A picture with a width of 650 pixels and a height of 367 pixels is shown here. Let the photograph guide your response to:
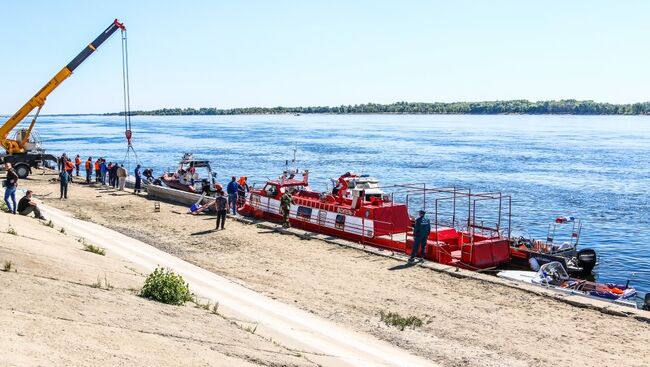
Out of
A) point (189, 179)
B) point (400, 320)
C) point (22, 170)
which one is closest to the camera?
point (400, 320)

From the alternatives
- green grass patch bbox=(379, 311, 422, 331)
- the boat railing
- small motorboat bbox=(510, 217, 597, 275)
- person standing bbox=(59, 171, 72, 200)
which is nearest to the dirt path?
green grass patch bbox=(379, 311, 422, 331)

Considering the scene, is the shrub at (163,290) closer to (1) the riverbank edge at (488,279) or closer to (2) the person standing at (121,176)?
(1) the riverbank edge at (488,279)

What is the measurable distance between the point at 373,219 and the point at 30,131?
31.0m

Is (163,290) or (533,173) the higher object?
(163,290)

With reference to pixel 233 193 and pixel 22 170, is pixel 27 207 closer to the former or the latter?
pixel 233 193

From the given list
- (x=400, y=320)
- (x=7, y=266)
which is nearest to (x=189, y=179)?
(x=400, y=320)

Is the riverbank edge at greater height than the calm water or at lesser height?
greater

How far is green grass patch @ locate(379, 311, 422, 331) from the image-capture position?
45.7ft

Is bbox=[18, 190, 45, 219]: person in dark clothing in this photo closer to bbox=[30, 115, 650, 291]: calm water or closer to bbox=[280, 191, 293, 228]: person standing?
bbox=[280, 191, 293, 228]: person standing

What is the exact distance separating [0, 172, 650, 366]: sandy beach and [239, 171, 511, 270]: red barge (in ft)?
6.00

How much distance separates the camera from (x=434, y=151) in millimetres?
92000

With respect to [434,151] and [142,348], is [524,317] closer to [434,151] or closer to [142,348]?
[142,348]

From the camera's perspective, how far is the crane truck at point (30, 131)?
41969 mm

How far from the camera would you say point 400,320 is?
1409 centimetres
